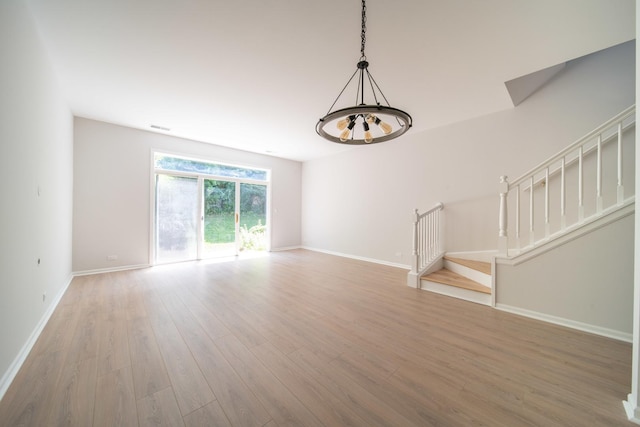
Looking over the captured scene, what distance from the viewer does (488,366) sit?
1.82 metres

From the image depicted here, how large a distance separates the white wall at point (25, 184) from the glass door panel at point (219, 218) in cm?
281

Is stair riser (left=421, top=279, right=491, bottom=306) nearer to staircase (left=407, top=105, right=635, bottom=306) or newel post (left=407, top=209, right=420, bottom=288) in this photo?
staircase (left=407, top=105, right=635, bottom=306)

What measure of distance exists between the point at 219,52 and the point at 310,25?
108cm

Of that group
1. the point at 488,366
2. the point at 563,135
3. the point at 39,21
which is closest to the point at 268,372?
the point at 488,366

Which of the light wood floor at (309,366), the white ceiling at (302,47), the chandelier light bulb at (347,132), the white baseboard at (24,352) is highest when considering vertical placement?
the white ceiling at (302,47)

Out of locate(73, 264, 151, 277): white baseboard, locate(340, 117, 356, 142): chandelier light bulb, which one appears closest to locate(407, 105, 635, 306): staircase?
locate(340, 117, 356, 142): chandelier light bulb

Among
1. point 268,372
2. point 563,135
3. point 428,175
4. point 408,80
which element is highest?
point 408,80

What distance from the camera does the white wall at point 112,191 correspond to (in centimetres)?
421

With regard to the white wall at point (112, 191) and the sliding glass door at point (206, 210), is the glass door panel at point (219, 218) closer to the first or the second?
the sliding glass door at point (206, 210)

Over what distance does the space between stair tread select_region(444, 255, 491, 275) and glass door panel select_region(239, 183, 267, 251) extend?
5014 millimetres

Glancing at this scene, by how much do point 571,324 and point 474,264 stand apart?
132 centimetres

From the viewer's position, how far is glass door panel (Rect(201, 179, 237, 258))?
5773mm

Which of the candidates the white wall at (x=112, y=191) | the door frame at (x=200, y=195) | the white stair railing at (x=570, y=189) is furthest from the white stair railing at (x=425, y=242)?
the white wall at (x=112, y=191)

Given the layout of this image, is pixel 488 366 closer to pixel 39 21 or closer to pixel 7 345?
pixel 7 345
